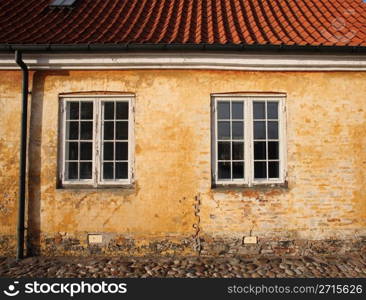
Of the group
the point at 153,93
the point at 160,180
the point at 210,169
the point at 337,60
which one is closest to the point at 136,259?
the point at 160,180

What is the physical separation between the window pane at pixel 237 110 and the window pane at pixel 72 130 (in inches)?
120

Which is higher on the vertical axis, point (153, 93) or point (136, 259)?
point (153, 93)

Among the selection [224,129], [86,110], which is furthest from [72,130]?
[224,129]

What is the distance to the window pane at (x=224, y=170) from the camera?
5590 millimetres

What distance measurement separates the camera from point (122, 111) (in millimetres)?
5637

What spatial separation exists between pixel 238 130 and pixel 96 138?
273 cm

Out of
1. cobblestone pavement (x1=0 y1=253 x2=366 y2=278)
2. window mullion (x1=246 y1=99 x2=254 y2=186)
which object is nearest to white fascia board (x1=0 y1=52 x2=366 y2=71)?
window mullion (x1=246 y1=99 x2=254 y2=186)

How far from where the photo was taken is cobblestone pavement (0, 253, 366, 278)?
4.60 meters

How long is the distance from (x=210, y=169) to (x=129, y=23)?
3.58 meters

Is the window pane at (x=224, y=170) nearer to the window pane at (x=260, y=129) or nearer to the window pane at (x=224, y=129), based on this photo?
the window pane at (x=224, y=129)

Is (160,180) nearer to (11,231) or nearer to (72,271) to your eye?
(72,271)

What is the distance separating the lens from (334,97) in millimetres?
5574

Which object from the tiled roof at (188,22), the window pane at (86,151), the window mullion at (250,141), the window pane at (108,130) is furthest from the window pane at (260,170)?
the window pane at (86,151)

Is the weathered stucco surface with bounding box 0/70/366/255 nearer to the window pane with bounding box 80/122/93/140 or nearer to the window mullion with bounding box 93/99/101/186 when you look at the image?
the window mullion with bounding box 93/99/101/186
